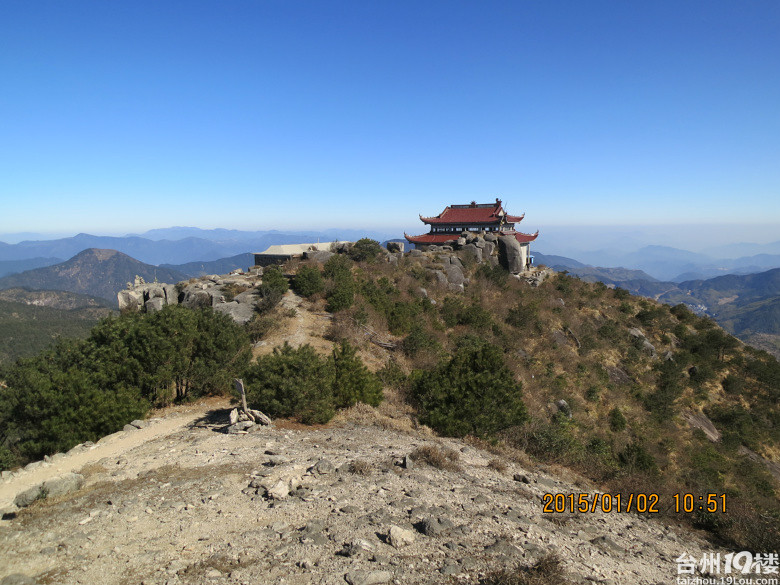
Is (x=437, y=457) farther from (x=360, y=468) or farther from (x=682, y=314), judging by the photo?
(x=682, y=314)

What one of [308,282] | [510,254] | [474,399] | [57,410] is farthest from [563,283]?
[57,410]

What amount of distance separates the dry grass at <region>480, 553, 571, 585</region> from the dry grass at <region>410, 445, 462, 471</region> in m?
3.21

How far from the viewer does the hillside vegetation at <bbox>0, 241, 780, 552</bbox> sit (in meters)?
10.1

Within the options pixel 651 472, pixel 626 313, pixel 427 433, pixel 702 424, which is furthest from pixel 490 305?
pixel 427 433

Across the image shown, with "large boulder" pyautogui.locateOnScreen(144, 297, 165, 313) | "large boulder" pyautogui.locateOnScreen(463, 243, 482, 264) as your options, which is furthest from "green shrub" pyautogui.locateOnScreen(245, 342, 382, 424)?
"large boulder" pyautogui.locateOnScreen(463, 243, 482, 264)

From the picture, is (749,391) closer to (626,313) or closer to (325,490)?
(626,313)

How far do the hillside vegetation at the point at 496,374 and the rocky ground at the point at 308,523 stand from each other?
1.59 meters

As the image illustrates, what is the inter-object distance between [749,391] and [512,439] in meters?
21.8

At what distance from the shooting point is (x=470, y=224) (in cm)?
3534

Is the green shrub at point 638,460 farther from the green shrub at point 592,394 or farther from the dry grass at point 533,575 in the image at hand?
the dry grass at point 533,575

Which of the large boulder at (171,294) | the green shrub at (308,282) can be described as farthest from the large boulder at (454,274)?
the large boulder at (171,294)

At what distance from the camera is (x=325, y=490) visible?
6609 mm

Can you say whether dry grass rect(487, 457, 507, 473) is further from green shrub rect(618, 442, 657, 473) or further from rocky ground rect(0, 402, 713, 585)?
green shrub rect(618, 442, 657, 473)

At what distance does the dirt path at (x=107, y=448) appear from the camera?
769cm
